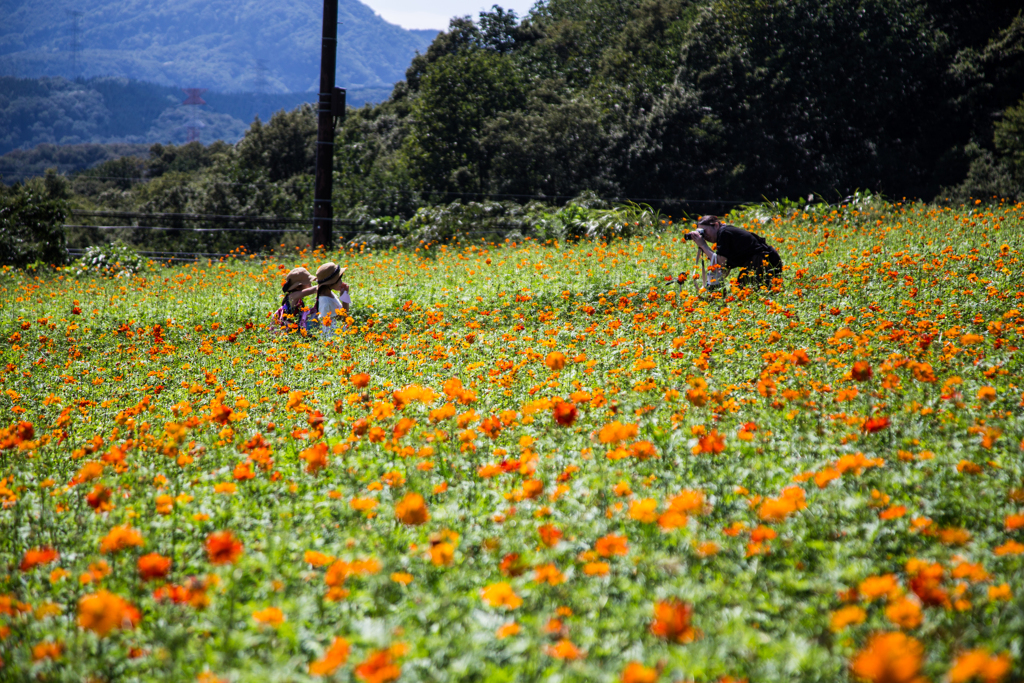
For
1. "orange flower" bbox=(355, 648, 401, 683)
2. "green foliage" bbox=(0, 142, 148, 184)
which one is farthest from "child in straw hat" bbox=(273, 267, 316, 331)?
"green foliage" bbox=(0, 142, 148, 184)

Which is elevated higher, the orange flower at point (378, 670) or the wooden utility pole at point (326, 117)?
the wooden utility pole at point (326, 117)

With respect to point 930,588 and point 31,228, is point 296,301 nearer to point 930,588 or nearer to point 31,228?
point 930,588

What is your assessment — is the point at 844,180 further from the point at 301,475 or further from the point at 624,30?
the point at 301,475

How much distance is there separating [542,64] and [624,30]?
434cm

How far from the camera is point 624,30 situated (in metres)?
31.8

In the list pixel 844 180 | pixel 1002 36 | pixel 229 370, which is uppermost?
pixel 1002 36

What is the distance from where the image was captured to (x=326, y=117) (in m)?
12.7

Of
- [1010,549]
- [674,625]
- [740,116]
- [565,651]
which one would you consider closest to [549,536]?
[565,651]

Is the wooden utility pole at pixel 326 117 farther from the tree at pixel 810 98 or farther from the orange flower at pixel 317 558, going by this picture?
the tree at pixel 810 98

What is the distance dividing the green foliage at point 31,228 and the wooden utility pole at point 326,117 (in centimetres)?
739

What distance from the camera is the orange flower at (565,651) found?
1.70m

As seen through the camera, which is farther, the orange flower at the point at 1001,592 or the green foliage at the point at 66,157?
the green foliage at the point at 66,157

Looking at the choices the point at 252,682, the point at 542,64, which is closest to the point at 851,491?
the point at 252,682

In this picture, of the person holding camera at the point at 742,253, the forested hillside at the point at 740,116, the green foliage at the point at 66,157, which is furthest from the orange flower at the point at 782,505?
the green foliage at the point at 66,157
